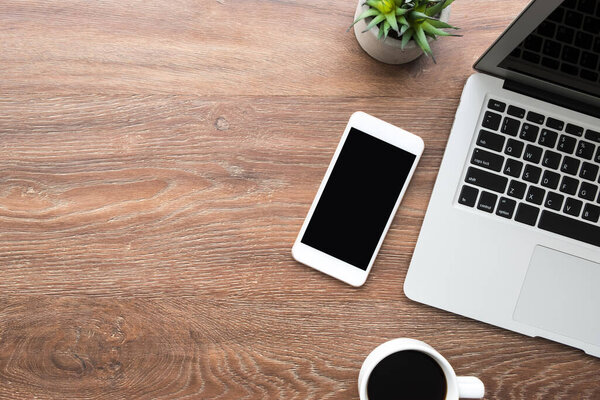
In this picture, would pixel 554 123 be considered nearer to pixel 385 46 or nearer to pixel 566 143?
pixel 566 143

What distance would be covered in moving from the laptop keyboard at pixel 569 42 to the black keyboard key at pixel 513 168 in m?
0.13

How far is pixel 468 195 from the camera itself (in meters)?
0.73

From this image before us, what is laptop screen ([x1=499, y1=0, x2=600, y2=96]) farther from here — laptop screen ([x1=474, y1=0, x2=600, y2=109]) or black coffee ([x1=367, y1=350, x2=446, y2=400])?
black coffee ([x1=367, y1=350, x2=446, y2=400])

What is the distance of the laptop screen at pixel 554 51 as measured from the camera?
2.01ft

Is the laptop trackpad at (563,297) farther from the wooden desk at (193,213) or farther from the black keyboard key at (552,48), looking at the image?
the black keyboard key at (552,48)

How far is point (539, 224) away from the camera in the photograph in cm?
73

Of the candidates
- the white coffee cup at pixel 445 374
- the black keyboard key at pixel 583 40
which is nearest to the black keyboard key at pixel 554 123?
the black keyboard key at pixel 583 40

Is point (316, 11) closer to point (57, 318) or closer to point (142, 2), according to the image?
point (142, 2)

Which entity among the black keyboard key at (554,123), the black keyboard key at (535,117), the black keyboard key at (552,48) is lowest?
the black keyboard key at (554,123)

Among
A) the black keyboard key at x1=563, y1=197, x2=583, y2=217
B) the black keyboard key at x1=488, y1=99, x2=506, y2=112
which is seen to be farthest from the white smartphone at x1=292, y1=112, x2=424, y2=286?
the black keyboard key at x1=563, y1=197, x2=583, y2=217

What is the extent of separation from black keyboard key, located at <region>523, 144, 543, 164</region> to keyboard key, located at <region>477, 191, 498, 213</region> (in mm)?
67

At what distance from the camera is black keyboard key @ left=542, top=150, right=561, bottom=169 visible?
2.40ft

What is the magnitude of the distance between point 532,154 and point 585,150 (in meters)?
0.08

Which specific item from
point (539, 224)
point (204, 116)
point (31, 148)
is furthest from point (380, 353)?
point (31, 148)
